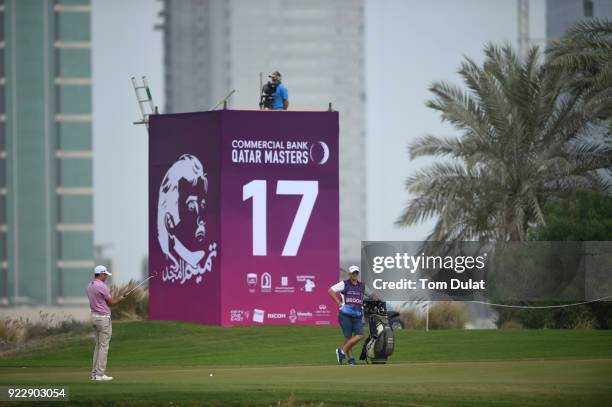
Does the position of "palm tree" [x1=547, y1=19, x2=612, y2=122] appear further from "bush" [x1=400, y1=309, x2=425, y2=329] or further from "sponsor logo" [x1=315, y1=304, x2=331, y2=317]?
"sponsor logo" [x1=315, y1=304, x2=331, y2=317]

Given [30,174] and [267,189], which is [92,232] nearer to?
[30,174]

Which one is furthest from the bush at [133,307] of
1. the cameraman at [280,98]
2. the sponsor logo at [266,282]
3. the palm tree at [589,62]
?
the palm tree at [589,62]

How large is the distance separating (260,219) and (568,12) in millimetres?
92564

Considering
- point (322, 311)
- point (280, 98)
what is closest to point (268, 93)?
point (280, 98)

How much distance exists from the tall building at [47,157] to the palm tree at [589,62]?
342ft

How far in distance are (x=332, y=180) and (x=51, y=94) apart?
11546 cm

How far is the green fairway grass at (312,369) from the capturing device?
81.5ft

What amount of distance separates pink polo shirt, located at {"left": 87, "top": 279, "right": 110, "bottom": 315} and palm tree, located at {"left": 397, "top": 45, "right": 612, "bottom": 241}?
23.1 metres

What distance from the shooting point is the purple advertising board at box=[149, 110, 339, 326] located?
129 ft

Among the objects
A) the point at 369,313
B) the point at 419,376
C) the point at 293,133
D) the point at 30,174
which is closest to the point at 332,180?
the point at 293,133

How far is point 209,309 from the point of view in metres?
39.4

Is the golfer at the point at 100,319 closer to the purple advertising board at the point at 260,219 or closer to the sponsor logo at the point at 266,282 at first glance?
the purple advertising board at the point at 260,219

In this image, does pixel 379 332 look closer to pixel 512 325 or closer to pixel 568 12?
pixel 512 325

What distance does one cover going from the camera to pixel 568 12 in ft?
421
